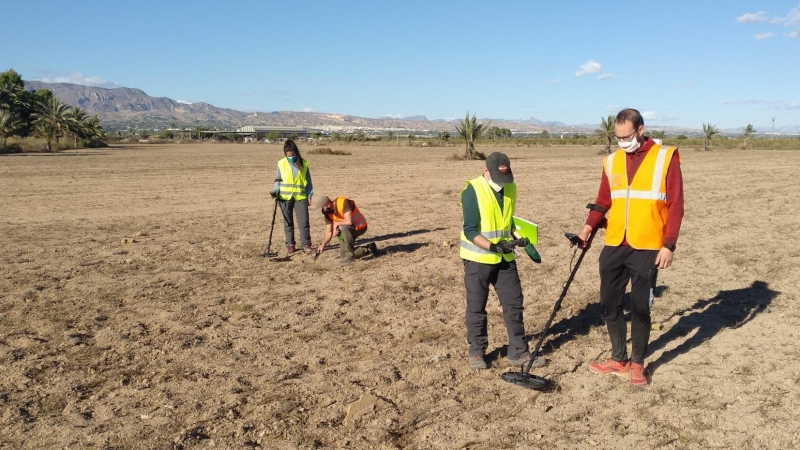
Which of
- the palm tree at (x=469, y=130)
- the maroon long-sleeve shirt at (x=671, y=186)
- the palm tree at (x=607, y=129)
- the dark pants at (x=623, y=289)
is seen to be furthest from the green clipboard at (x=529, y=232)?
the palm tree at (x=607, y=129)

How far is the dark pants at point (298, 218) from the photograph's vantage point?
31.7ft

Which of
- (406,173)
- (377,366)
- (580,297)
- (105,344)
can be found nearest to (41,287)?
(105,344)

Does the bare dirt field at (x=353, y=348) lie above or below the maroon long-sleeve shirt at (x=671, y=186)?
below

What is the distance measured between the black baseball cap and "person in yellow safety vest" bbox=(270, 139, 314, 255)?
205 inches

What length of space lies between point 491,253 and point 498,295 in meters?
0.40

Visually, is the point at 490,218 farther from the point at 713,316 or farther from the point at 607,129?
the point at 607,129

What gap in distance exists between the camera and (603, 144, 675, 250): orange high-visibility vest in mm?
4398

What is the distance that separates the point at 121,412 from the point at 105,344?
155 cm

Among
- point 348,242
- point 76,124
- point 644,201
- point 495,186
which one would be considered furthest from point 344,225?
point 76,124

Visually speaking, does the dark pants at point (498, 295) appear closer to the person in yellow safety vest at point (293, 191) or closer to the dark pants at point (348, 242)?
the dark pants at point (348, 242)

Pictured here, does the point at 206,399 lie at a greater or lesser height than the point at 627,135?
lesser

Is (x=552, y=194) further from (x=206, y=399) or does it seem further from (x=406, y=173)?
(x=206, y=399)

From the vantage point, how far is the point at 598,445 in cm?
391

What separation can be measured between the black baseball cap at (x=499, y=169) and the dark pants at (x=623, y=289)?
96 centimetres
